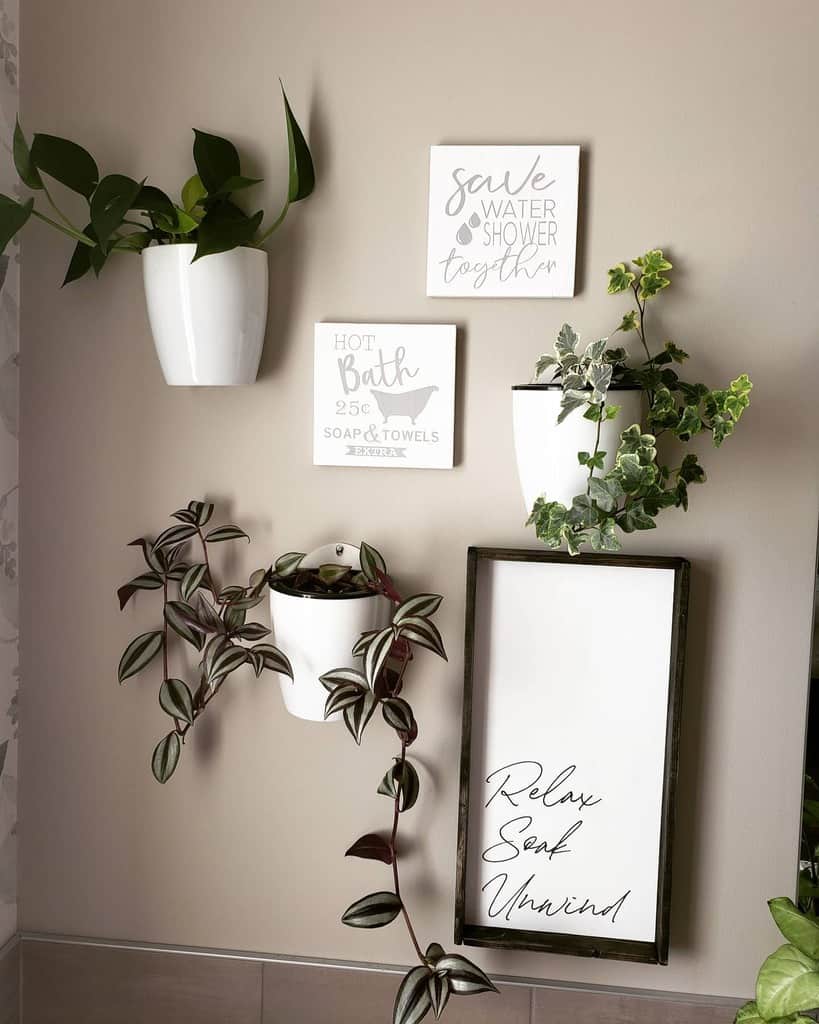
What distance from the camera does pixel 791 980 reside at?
1.01 meters

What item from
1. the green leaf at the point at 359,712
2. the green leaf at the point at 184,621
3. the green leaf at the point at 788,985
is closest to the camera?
the green leaf at the point at 788,985

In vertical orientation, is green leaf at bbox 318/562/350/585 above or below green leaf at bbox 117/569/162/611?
above

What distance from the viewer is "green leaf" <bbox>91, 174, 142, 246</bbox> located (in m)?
1.07

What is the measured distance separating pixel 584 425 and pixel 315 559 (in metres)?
0.42

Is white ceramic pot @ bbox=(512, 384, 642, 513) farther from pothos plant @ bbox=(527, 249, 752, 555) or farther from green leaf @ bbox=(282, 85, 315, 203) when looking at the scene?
green leaf @ bbox=(282, 85, 315, 203)

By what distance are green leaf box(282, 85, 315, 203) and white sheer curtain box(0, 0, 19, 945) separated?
0.40m

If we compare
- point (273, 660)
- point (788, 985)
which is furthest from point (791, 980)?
point (273, 660)

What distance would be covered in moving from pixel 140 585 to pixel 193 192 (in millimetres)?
538

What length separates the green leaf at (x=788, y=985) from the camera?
995 mm

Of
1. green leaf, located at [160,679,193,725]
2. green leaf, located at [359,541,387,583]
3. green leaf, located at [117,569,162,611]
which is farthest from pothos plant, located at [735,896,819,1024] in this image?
green leaf, located at [117,569,162,611]

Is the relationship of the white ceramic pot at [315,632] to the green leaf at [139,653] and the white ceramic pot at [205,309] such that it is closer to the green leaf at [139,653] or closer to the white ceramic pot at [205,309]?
the green leaf at [139,653]

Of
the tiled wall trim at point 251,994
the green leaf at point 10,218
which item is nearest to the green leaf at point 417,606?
the tiled wall trim at point 251,994

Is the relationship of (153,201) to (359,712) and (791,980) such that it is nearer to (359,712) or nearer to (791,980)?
(359,712)

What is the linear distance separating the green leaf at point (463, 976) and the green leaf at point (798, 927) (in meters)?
0.36
